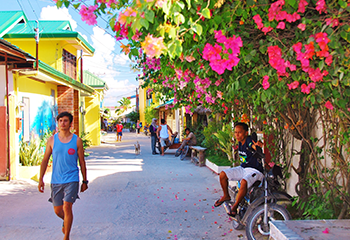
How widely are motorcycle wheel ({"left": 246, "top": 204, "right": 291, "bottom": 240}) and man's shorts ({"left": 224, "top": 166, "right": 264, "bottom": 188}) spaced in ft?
1.31

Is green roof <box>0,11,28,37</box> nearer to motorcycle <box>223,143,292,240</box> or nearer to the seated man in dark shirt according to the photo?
the seated man in dark shirt

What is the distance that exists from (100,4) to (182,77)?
78.9 inches

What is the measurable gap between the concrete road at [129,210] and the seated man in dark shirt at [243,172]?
62 centimetres

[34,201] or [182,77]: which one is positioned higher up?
[182,77]

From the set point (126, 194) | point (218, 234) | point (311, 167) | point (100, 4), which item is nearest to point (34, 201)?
point (126, 194)

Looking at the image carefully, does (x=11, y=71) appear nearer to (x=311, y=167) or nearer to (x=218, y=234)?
(x=218, y=234)

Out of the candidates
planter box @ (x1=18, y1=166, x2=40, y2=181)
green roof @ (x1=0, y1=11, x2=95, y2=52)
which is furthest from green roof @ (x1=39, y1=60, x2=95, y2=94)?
planter box @ (x1=18, y1=166, x2=40, y2=181)

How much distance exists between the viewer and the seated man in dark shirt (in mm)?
4178

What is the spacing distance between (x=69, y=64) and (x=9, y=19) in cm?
345

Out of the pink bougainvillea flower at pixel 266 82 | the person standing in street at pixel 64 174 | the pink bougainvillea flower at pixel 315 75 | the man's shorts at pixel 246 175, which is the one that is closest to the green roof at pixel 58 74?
the person standing in street at pixel 64 174

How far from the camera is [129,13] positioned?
2.17 m

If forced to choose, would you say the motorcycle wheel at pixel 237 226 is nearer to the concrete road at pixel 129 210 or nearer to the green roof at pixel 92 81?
the concrete road at pixel 129 210

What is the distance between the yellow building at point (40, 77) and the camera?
8.28 metres

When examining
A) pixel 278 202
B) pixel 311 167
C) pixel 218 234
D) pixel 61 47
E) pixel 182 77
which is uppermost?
pixel 61 47
